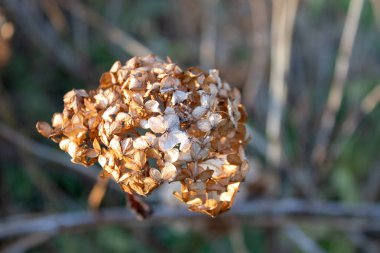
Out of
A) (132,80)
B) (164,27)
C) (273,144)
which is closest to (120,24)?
(164,27)

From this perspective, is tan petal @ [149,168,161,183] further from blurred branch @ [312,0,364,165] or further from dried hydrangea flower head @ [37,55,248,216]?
blurred branch @ [312,0,364,165]

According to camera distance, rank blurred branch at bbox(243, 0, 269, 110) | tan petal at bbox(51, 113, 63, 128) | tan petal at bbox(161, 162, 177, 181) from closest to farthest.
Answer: tan petal at bbox(161, 162, 177, 181) < tan petal at bbox(51, 113, 63, 128) < blurred branch at bbox(243, 0, 269, 110)

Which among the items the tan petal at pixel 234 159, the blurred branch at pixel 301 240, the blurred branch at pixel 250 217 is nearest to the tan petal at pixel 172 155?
the tan petal at pixel 234 159

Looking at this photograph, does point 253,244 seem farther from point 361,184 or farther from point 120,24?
point 120,24

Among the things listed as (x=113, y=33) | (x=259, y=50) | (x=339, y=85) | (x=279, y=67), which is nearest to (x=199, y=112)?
(x=279, y=67)

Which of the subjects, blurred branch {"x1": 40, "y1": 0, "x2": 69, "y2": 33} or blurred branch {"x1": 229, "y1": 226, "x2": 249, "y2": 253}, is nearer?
blurred branch {"x1": 229, "y1": 226, "x2": 249, "y2": 253}

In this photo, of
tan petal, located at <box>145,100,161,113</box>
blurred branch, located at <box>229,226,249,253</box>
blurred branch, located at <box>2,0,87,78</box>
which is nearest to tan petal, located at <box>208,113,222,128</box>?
tan petal, located at <box>145,100,161,113</box>
